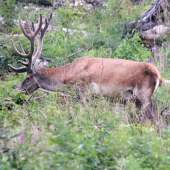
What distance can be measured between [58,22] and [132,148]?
8.34 metres

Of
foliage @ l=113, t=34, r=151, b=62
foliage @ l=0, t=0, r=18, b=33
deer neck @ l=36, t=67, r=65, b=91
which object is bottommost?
deer neck @ l=36, t=67, r=65, b=91

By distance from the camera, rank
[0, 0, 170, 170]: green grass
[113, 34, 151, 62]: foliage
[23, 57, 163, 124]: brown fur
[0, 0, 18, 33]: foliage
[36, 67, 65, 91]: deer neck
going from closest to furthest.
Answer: [0, 0, 170, 170]: green grass
[23, 57, 163, 124]: brown fur
[36, 67, 65, 91]: deer neck
[113, 34, 151, 62]: foliage
[0, 0, 18, 33]: foliage

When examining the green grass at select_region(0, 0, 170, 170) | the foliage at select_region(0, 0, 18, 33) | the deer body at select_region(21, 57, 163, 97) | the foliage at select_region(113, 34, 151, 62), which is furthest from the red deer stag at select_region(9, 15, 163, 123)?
the foliage at select_region(0, 0, 18, 33)

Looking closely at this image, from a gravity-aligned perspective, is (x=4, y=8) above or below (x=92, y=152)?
above

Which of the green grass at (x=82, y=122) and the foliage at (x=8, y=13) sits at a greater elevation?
the foliage at (x=8, y=13)

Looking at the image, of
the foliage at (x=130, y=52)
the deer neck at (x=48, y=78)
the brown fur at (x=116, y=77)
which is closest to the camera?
the brown fur at (x=116, y=77)

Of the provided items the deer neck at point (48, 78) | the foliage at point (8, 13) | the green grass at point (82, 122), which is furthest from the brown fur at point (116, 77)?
the foliage at point (8, 13)

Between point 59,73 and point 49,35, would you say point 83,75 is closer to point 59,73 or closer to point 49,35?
point 59,73

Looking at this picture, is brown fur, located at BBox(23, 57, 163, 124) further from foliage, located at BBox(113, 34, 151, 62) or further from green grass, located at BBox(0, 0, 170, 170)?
foliage, located at BBox(113, 34, 151, 62)

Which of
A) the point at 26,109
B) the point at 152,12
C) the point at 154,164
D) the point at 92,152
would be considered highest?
the point at 152,12

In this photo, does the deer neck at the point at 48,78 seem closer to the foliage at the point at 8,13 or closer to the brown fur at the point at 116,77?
the brown fur at the point at 116,77

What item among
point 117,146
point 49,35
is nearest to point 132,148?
point 117,146

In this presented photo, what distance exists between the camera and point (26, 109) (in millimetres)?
5836

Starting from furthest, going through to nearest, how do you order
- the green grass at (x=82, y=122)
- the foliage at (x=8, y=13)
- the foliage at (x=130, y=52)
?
the foliage at (x=8, y=13)
the foliage at (x=130, y=52)
the green grass at (x=82, y=122)
